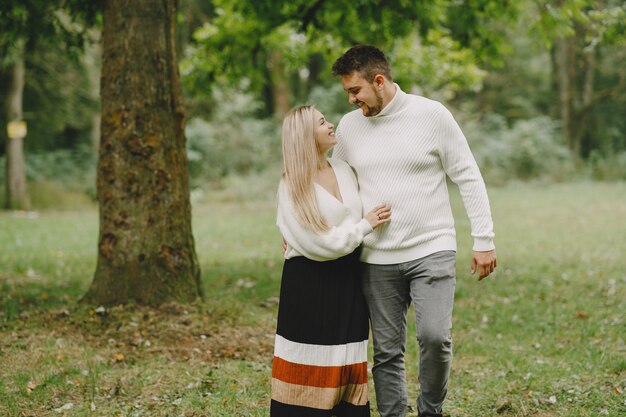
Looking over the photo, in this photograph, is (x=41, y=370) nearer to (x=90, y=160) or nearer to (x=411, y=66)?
(x=411, y=66)

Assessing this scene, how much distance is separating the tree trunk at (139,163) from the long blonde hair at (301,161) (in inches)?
111

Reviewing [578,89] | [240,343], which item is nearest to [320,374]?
[240,343]

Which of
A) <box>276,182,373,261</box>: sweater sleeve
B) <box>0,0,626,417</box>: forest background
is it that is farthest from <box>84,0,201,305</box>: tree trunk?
<box>276,182,373,261</box>: sweater sleeve

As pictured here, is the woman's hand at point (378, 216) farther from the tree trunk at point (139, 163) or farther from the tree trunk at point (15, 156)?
the tree trunk at point (15, 156)

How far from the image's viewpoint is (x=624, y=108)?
34.4 m

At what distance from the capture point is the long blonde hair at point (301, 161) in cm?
366

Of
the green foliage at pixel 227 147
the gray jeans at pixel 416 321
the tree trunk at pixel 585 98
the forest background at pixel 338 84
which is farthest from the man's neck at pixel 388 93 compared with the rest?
the tree trunk at pixel 585 98

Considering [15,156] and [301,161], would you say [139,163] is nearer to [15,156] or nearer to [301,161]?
[301,161]

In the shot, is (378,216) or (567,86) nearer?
(378,216)

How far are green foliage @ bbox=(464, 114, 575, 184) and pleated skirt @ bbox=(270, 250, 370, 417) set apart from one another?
79.8ft

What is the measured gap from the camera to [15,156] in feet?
67.6

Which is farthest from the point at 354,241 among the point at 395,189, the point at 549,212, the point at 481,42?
the point at 549,212

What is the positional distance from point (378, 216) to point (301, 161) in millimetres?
535

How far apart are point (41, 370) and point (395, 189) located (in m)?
3.14
